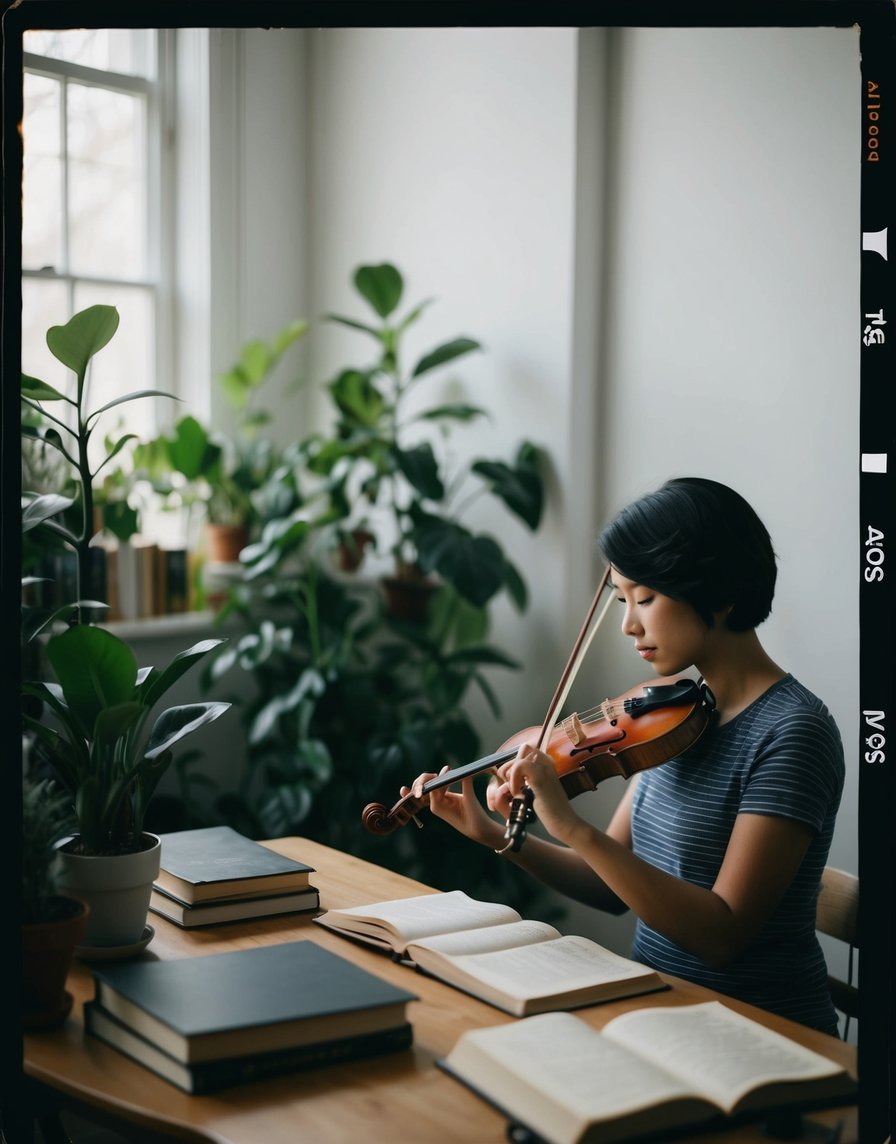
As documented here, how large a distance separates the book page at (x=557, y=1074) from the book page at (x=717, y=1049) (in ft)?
0.08

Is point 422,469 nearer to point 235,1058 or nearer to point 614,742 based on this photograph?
point 614,742

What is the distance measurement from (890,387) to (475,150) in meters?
2.23

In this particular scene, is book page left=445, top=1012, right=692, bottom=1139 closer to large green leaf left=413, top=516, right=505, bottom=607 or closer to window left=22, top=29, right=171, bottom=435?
large green leaf left=413, top=516, right=505, bottom=607

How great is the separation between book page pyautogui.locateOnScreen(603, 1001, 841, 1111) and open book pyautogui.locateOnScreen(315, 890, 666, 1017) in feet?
0.29

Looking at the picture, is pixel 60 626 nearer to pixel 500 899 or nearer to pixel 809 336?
pixel 500 899

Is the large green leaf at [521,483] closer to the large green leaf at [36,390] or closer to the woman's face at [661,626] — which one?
the woman's face at [661,626]

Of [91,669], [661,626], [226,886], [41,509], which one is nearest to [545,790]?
[661,626]

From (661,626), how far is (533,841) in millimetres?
364

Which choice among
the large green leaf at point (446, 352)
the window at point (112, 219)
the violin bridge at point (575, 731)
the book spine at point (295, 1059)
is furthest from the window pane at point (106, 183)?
the book spine at point (295, 1059)

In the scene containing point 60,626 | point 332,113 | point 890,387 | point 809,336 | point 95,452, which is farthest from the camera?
point 332,113

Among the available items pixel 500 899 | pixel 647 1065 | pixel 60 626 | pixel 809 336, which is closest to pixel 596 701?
pixel 500 899

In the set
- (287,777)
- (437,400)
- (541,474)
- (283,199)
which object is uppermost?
(283,199)

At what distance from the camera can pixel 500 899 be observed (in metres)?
2.87

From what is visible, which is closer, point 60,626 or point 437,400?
point 60,626
